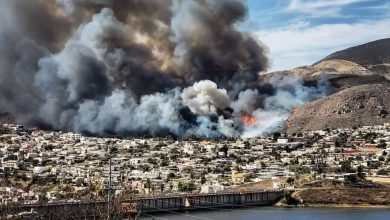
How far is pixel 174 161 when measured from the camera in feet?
252

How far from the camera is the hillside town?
59.5m

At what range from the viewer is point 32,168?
6862cm

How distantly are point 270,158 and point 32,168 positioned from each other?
2580 cm

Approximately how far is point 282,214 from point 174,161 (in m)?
28.6

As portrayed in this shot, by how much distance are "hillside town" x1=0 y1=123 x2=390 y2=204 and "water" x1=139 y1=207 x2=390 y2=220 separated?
15.9 feet

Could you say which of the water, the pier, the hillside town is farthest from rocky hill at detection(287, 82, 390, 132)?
the water

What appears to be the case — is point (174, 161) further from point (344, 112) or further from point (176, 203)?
point (344, 112)

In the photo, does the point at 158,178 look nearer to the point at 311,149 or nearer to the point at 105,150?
the point at 105,150

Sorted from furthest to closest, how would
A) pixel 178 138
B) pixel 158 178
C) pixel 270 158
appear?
pixel 178 138, pixel 270 158, pixel 158 178

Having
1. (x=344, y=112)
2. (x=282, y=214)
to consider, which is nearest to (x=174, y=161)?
(x=282, y=214)

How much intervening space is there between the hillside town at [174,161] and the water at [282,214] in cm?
485

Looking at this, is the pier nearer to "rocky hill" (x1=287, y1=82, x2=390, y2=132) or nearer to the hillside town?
the hillside town

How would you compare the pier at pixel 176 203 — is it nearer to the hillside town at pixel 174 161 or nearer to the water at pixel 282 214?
the water at pixel 282 214

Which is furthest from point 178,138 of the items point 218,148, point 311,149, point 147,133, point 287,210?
point 287,210
